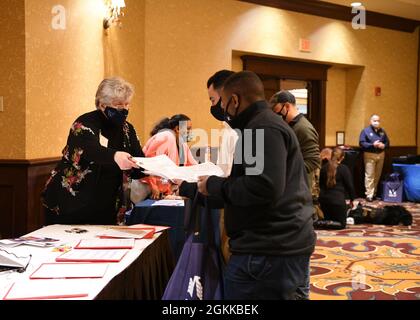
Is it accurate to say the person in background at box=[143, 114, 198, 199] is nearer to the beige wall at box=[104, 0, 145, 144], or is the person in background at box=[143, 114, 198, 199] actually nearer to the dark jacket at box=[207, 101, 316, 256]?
the beige wall at box=[104, 0, 145, 144]

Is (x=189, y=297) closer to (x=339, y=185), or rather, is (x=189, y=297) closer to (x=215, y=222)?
(x=215, y=222)

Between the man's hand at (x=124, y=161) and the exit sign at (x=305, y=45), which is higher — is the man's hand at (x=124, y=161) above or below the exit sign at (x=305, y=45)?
below

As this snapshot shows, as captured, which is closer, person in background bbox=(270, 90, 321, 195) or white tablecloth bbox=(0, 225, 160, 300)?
white tablecloth bbox=(0, 225, 160, 300)

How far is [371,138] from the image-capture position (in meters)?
9.81

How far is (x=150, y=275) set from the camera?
2.38 metres

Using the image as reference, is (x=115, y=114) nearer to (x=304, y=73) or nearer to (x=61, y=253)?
(x=61, y=253)

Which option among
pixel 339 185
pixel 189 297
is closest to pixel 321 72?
pixel 339 185

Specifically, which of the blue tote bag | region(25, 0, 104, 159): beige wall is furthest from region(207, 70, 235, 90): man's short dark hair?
region(25, 0, 104, 159): beige wall

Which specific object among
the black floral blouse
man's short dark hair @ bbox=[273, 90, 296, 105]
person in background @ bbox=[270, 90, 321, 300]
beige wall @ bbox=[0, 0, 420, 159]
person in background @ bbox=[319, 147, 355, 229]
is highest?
beige wall @ bbox=[0, 0, 420, 159]

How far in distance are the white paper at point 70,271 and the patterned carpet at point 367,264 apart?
2229 mm

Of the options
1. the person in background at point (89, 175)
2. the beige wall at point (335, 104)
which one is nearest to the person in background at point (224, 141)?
the person in background at point (89, 175)

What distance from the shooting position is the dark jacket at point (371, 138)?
9805mm

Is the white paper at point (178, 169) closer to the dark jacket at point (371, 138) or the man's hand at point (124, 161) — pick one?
the man's hand at point (124, 161)

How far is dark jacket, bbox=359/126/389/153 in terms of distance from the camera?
9.80m
